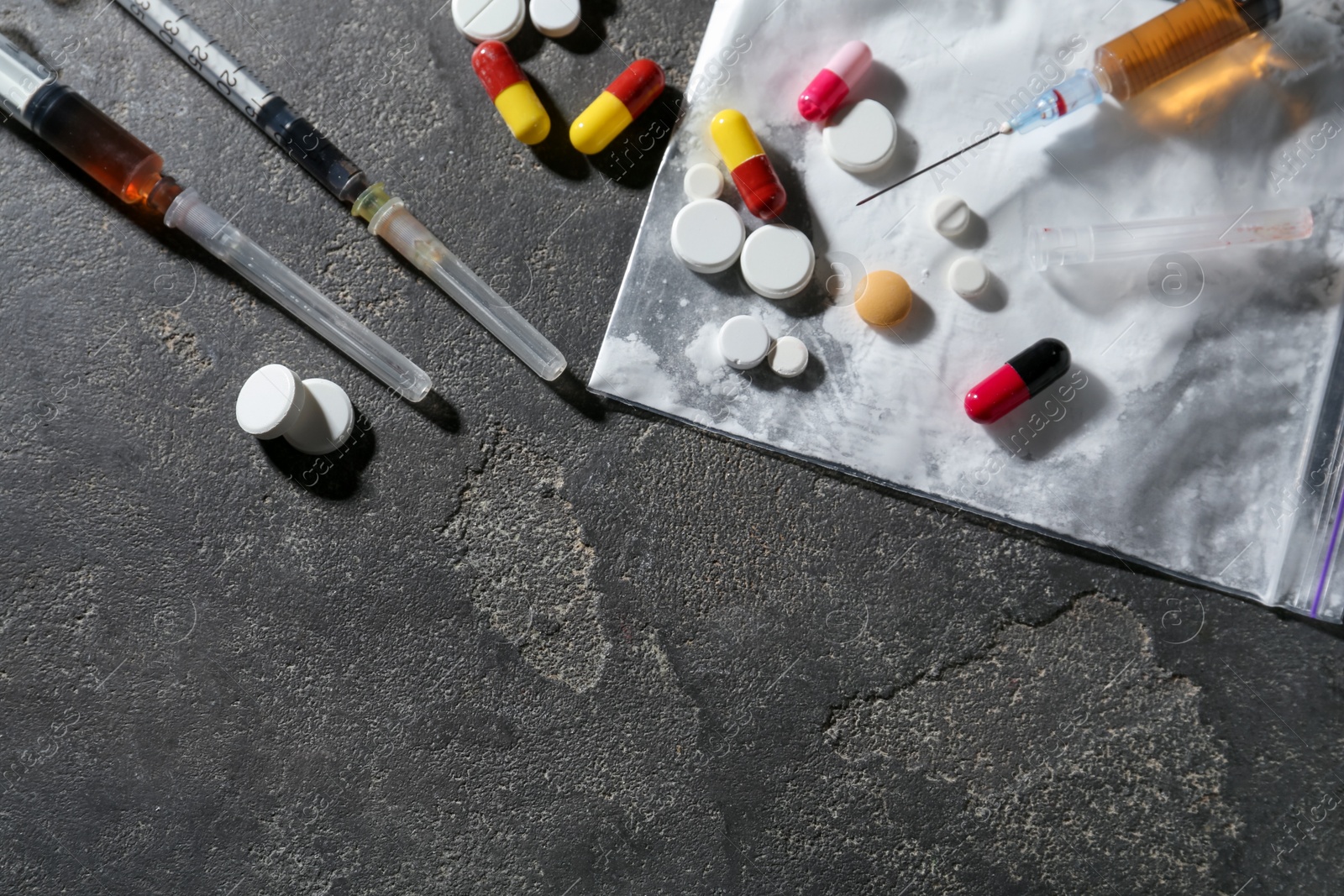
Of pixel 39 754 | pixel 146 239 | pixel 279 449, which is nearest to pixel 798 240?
pixel 279 449

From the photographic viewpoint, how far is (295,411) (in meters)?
1.08

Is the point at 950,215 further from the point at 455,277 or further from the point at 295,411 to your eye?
the point at 295,411

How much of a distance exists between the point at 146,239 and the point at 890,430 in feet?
3.31

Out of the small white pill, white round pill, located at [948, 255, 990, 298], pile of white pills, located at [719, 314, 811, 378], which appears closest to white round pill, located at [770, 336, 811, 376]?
pile of white pills, located at [719, 314, 811, 378]

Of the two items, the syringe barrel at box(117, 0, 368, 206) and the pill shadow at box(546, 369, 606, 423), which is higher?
the syringe barrel at box(117, 0, 368, 206)

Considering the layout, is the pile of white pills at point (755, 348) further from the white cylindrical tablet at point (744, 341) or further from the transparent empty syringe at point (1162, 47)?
the transparent empty syringe at point (1162, 47)

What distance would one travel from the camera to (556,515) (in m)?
1.13

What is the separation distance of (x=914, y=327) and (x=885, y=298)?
0.06 metres

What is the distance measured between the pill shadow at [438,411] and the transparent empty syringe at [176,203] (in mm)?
21

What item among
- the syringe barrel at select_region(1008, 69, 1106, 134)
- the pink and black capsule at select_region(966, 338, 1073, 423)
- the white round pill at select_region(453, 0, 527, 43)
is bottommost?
the pink and black capsule at select_region(966, 338, 1073, 423)

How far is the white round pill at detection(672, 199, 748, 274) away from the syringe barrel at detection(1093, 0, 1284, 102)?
49 cm

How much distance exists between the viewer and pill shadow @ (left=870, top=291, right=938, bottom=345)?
3.62ft

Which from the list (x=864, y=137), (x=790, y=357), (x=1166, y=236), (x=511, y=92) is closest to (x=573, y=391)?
(x=790, y=357)

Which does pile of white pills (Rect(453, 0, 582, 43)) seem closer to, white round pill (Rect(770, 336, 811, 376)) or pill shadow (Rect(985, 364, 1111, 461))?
white round pill (Rect(770, 336, 811, 376))
